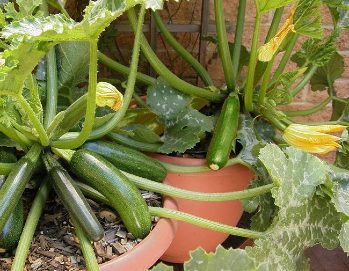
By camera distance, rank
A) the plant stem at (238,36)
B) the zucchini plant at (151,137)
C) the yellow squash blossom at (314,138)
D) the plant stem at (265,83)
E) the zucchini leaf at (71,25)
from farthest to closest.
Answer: the plant stem at (238,36)
the plant stem at (265,83)
the yellow squash blossom at (314,138)
the zucchini plant at (151,137)
the zucchini leaf at (71,25)

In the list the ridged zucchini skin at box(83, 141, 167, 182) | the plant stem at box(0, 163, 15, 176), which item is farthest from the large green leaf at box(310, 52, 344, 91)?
the plant stem at box(0, 163, 15, 176)

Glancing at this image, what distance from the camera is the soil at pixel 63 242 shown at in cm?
98

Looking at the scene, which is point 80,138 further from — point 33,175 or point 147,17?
point 147,17

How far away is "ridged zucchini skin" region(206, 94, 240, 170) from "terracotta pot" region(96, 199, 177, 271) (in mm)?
166

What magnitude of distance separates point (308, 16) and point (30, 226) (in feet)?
2.16

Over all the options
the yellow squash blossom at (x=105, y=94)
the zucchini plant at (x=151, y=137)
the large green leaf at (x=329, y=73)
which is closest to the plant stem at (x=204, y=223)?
the zucchini plant at (x=151, y=137)

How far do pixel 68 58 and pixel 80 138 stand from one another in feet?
0.79

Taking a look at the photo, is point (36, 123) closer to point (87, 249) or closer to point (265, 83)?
point (87, 249)

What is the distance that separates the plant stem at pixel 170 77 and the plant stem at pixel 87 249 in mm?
407

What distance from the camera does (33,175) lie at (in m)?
1.11

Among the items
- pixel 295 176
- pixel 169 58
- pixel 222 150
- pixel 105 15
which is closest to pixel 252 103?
pixel 222 150

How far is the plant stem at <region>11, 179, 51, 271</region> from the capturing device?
0.90 metres

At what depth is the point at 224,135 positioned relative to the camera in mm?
1196

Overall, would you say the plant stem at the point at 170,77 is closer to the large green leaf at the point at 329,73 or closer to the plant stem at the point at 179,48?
the plant stem at the point at 179,48
